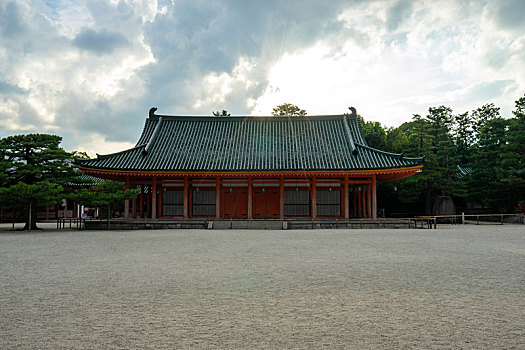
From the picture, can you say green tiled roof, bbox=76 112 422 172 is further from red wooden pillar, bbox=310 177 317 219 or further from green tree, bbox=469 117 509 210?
green tree, bbox=469 117 509 210

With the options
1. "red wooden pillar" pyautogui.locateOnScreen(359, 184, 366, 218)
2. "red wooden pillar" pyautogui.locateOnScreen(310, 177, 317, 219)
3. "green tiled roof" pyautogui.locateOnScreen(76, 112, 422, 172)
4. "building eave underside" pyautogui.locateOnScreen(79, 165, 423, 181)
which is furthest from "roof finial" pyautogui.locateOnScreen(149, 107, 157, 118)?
"red wooden pillar" pyautogui.locateOnScreen(359, 184, 366, 218)

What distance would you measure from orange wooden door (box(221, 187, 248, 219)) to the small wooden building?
2.9 inches

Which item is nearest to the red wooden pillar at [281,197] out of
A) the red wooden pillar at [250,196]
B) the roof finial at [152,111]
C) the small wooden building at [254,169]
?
the small wooden building at [254,169]

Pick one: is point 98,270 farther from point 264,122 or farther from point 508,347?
point 264,122

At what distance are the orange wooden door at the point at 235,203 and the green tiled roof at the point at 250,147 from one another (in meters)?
2.57

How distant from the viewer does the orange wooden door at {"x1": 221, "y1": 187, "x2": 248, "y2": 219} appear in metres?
26.6

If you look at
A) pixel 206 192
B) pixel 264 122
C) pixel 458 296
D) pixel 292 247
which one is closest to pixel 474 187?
pixel 264 122

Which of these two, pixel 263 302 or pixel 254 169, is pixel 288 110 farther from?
pixel 263 302

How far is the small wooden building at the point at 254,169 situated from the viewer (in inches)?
943

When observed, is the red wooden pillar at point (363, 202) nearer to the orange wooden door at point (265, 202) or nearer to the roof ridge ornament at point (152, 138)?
the orange wooden door at point (265, 202)

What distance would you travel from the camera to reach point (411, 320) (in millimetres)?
4777

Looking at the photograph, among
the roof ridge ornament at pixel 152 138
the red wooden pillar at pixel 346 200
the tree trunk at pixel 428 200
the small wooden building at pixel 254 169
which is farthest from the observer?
the tree trunk at pixel 428 200

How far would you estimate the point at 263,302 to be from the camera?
5.64 metres

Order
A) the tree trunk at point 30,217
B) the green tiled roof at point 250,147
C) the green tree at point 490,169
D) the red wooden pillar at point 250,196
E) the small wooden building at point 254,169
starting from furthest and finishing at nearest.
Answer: the green tree at point 490,169, the red wooden pillar at point 250,196, the green tiled roof at point 250,147, the small wooden building at point 254,169, the tree trunk at point 30,217
